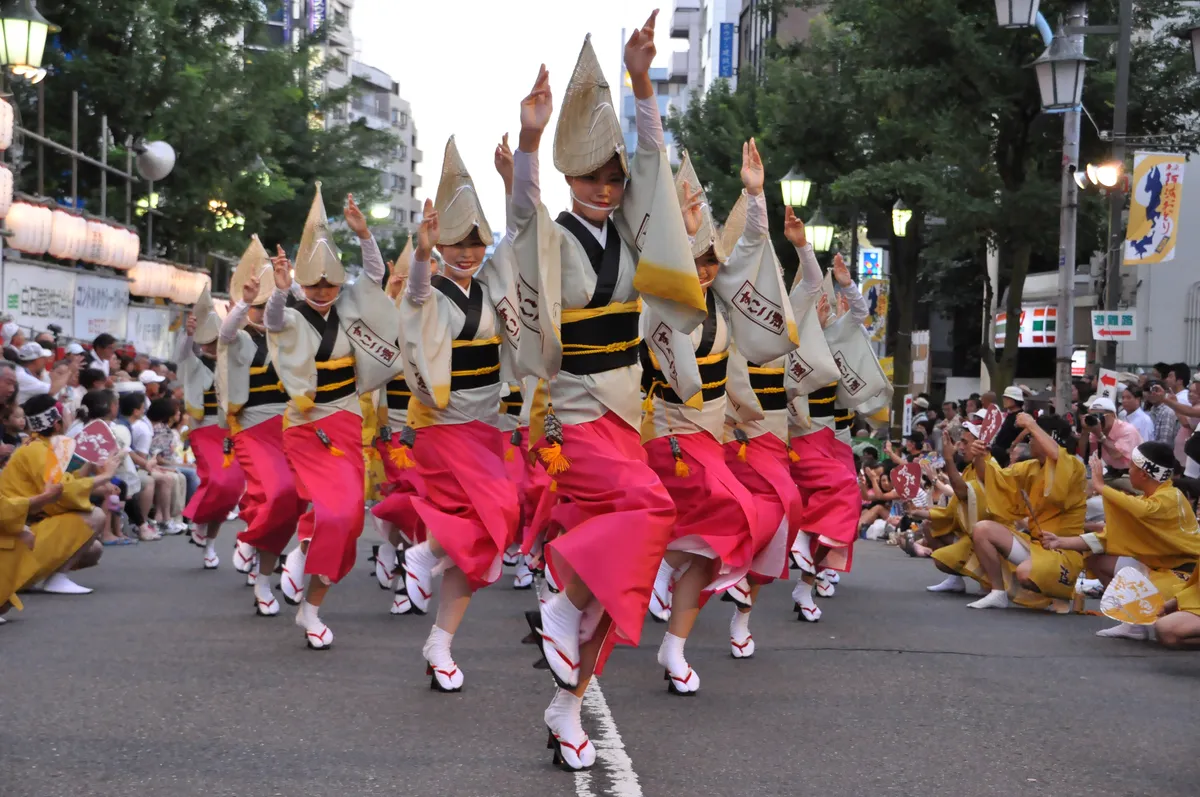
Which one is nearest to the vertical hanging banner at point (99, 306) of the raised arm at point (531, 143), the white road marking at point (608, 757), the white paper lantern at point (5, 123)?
the white paper lantern at point (5, 123)

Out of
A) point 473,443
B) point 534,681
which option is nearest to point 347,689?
point 534,681

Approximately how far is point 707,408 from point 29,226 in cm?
1260

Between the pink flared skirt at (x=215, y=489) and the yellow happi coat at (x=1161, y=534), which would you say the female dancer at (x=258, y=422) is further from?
the yellow happi coat at (x=1161, y=534)

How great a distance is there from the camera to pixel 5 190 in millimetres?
16641

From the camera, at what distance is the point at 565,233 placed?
6.31m

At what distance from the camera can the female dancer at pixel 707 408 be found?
24.9 ft

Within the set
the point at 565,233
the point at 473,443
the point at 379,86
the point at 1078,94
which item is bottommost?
the point at 473,443

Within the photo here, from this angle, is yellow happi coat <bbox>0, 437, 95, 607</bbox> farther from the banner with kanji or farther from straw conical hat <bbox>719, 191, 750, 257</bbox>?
the banner with kanji

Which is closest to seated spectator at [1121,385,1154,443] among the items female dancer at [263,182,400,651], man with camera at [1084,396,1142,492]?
man with camera at [1084,396,1142,492]

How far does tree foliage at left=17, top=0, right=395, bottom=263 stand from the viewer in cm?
2452

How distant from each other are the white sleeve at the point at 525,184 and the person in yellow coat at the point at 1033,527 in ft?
20.0

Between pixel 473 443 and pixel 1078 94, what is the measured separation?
384 inches

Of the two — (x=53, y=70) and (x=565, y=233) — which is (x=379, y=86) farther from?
(x=565, y=233)

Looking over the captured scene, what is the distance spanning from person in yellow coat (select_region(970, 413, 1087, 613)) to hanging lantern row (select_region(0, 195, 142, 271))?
10068mm
